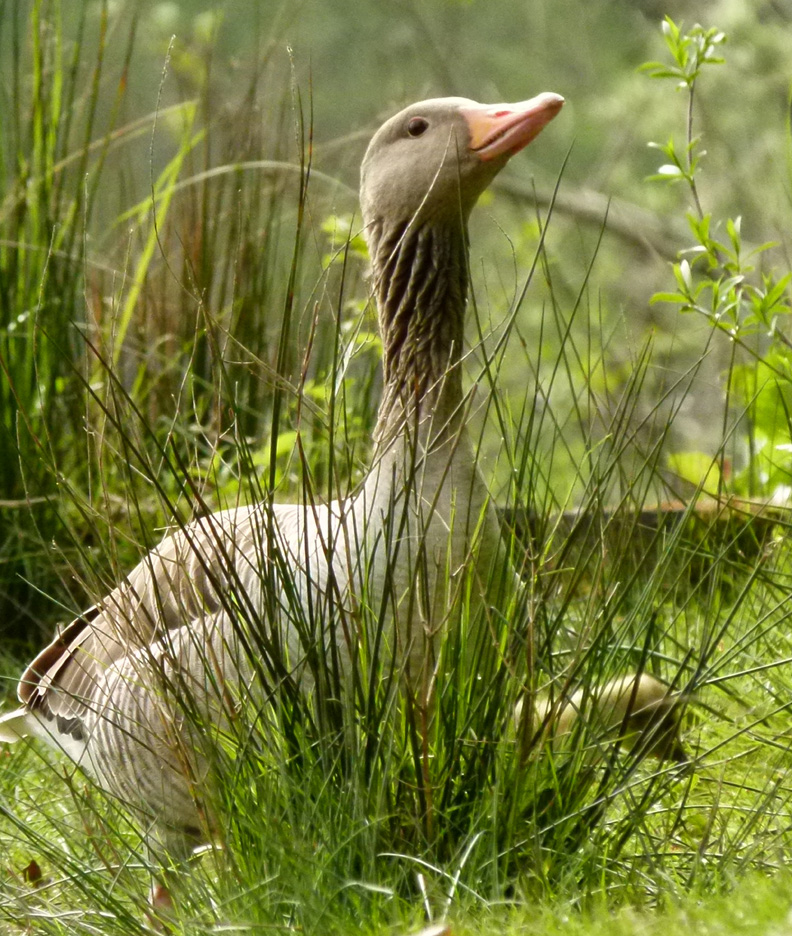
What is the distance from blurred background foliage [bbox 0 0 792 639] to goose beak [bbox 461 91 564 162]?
25 centimetres

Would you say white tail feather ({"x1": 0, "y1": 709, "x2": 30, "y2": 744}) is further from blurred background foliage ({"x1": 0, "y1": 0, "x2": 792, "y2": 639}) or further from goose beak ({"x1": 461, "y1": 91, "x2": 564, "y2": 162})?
goose beak ({"x1": 461, "y1": 91, "x2": 564, "y2": 162})

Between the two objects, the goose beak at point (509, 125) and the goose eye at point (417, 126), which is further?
the goose eye at point (417, 126)

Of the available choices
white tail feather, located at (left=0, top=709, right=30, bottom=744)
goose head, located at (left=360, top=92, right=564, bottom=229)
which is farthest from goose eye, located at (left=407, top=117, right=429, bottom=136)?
white tail feather, located at (left=0, top=709, right=30, bottom=744)

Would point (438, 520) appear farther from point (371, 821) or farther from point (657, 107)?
point (657, 107)

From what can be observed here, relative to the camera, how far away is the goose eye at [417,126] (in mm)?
2947

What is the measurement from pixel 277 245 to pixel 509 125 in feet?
7.26

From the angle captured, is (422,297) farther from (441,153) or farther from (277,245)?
(277,245)

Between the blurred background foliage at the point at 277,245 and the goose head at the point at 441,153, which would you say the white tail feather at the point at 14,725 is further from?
the goose head at the point at 441,153

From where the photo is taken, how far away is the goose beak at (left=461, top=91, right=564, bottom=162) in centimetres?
267

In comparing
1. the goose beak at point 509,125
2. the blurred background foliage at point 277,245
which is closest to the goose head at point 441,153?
the goose beak at point 509,125

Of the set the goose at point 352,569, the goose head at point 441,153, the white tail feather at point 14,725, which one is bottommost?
the white tail feather at point 14,725

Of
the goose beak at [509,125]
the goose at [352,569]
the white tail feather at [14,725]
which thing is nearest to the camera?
the goose at [352,569]

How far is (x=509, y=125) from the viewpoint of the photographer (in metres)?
→ 2.69

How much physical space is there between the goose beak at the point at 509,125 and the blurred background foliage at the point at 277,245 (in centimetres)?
25
